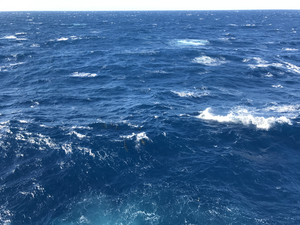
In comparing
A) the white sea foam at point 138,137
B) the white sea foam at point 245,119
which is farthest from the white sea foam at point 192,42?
the white sea foam at point 138,137

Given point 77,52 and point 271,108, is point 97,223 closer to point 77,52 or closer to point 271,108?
point 271,108

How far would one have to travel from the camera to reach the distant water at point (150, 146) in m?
35.9

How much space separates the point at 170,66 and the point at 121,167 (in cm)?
7450

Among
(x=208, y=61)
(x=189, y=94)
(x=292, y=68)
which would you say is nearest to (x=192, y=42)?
(x=208, y=61)

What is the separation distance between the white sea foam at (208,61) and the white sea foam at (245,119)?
182ft

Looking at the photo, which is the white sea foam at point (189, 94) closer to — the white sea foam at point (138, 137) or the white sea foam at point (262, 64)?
the white sea foam at point (138, 137)

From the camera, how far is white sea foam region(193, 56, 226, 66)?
11222cm

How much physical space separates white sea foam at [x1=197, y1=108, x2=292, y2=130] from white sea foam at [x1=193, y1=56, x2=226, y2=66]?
2180 inches

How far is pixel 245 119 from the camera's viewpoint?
58.8 meters

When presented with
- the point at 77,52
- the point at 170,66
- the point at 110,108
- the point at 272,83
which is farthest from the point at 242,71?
the point at 77,52

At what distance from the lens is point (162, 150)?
4916 centimetres

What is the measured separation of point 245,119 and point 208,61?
65.4m

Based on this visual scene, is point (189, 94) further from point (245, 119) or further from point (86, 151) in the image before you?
point (86, 151)

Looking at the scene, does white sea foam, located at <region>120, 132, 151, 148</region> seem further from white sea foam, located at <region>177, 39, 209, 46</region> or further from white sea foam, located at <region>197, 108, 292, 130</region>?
white sea foam, located at <region>177, 39, 209, 46</region>
